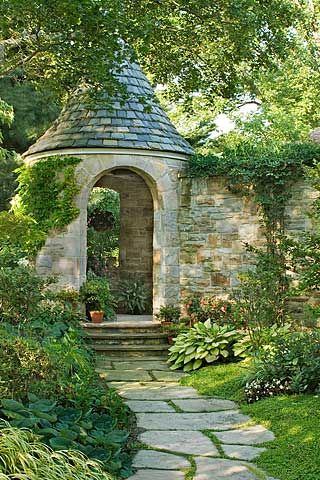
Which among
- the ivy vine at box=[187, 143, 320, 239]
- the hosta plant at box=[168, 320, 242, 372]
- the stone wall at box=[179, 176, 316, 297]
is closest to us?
the hosta plant at box=[168, 320, 242, 372]

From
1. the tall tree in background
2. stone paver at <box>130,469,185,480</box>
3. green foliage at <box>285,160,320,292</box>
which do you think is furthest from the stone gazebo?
stone paver at <box>130,469,185,480</box>

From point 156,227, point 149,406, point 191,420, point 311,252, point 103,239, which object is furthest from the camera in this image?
point 103,239

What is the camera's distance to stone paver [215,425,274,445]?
195 inches

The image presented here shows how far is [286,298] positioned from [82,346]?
3.53 m

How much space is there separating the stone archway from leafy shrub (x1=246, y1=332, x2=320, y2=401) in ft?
12.6

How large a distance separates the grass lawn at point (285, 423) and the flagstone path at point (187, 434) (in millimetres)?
110

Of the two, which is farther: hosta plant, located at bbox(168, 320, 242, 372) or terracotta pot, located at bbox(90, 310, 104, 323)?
terracotta pot, located at bbox(90, 310, 104, 323)

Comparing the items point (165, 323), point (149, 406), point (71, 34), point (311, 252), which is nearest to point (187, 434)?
point (149, 406)

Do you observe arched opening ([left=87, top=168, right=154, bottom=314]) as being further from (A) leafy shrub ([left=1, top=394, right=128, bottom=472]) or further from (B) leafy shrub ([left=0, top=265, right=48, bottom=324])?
(A) leafy shrub ([left=1, top=394, right=128, bottom=472])

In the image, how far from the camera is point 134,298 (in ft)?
41.4

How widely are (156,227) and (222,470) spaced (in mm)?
6672

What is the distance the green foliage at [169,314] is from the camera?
10266 mm

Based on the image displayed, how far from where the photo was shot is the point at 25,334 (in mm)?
5879

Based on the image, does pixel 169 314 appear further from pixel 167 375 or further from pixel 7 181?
pixel 7 181
